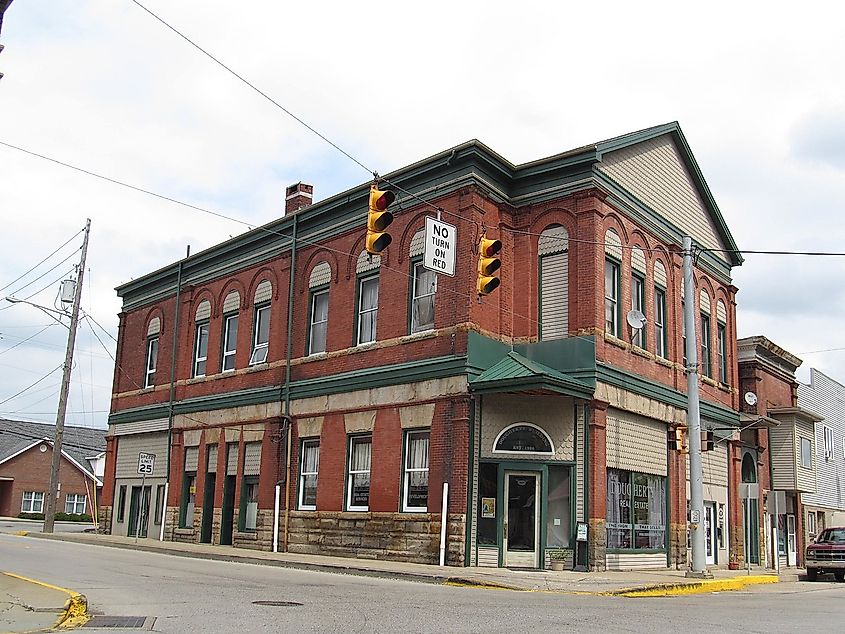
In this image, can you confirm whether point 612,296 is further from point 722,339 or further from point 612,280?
point 722,339

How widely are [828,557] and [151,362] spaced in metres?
24.6

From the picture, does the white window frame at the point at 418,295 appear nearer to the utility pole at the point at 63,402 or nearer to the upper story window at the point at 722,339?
the upper story window at the point at 722,339

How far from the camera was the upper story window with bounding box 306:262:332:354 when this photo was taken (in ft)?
88.3

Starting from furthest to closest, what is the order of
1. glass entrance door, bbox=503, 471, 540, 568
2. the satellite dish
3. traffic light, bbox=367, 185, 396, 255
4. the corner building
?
the satellite dish < the corner building < glass entrance door, bbox=503, 471, 540, 568 < traffic light, bbox=367, 185, 396, 255

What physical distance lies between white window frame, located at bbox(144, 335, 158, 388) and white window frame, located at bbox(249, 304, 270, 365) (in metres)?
6.96

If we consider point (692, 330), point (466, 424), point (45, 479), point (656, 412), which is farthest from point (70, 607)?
point (45, 479)

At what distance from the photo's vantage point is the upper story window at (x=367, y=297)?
25234 mm

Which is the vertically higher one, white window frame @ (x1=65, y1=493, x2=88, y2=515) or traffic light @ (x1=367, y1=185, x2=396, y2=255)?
traffic light @ (x1=367, y1=185, x2=396, y2=255)

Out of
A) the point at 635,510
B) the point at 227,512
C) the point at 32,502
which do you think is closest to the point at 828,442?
the point at 635,510

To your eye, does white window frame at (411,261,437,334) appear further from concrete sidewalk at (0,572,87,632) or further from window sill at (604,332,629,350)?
concrete sidewalk at (0,572,87,632)

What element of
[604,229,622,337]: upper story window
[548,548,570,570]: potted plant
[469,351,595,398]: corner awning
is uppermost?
[604,229,622,337]: upper story window

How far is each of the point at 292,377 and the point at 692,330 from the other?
39.4ft

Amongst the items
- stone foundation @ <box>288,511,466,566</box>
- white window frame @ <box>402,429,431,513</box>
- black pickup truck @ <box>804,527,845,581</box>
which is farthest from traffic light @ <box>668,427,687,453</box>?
white window frame @ <box>402,429,431,513</box>

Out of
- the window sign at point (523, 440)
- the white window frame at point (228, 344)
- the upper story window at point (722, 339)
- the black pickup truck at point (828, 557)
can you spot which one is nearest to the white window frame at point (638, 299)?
the window sign at point (523, 440)
